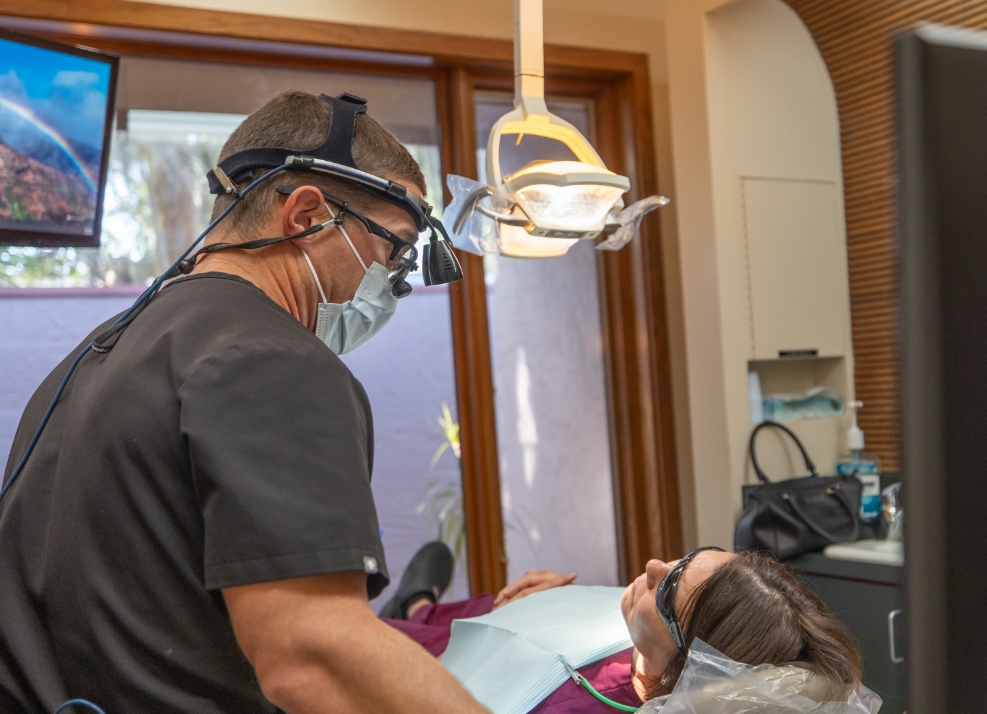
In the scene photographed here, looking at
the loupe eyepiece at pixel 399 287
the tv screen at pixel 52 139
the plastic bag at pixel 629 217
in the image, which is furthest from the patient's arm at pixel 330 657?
the tv screen at pixel 52 139

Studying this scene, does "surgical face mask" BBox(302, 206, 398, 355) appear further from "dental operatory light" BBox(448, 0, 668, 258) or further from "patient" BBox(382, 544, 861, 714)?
"patient" BBox(382, 544, 861, 714)

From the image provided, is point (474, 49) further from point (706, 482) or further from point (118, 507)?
point (118, 507)

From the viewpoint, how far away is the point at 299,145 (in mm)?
1176

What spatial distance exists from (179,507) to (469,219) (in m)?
1.06

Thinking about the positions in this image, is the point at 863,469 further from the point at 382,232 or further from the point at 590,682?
the point at 382,232

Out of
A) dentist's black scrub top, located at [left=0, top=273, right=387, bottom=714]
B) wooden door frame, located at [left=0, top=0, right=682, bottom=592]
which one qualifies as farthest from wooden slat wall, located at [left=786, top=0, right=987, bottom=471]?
dentist's black scrub top, located at [left=0, top=273, right=387, bottom=714]

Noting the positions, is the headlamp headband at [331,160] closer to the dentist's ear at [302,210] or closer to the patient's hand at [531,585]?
the dentist's ear at [302,210]

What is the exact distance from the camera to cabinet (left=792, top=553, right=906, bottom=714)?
2.21 metres

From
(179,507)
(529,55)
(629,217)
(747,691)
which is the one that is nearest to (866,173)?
(629,217)

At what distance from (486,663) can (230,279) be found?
46.6 inches

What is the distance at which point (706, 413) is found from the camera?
3061 mm

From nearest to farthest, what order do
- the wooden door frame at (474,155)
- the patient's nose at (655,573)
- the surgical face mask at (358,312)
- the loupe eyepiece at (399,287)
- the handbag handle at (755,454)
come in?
the surgical face mask at (358,312), the loupe eyepiece at (399,287), the patient's nose at (655,573), the wooden door frame at (474,155), the handbag handle at (755,454)

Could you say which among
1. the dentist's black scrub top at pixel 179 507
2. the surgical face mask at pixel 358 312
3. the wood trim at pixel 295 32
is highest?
the wood trim at pixel 295 32

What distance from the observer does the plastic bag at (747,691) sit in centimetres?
142
